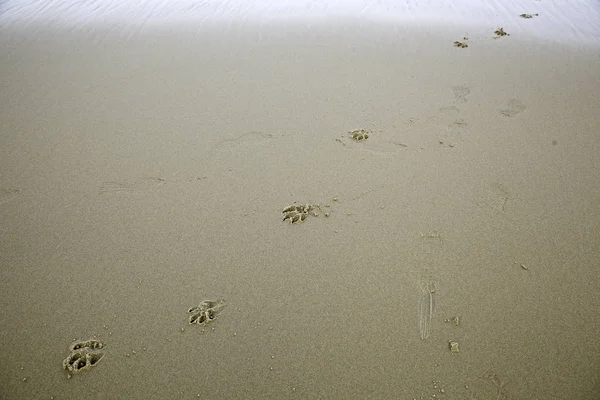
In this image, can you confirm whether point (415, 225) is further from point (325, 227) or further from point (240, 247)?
point (240, 247)

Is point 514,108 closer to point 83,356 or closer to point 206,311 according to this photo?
point 206,311

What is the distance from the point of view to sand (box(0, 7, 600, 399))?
6.34 ft

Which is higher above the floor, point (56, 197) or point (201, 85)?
point (201, 85)

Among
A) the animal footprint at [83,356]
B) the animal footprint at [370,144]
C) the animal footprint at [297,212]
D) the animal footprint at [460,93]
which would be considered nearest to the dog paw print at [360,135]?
the animal footprint at [370,144]

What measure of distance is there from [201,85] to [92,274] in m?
2.61

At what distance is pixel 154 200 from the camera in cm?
281

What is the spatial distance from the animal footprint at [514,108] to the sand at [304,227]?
2cm

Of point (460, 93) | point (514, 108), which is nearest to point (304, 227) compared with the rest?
point (460, 93)

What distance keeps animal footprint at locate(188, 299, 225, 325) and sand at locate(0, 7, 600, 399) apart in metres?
0.04

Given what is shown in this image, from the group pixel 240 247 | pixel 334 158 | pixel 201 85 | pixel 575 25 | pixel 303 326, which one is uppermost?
pixel 575 25

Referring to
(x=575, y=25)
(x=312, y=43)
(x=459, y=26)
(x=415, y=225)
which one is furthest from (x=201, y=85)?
(x=575, y=25)

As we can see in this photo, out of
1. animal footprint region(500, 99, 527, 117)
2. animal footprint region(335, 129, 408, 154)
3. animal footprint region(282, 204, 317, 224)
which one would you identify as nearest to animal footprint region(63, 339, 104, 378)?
animal footprint region(282, 204, 317, 224)

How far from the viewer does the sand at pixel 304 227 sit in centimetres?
193

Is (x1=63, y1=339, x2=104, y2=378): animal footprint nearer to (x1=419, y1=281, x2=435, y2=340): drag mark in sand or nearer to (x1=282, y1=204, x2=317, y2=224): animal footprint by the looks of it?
(x1=282, y1=204, x2=317, y2=224): animal footprint
